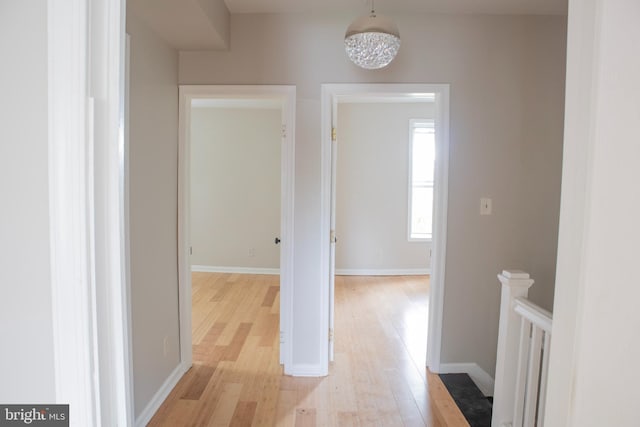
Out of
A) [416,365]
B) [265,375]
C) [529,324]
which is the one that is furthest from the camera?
[416,365]

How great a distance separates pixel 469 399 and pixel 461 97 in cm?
209

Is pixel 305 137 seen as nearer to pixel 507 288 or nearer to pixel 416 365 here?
pixel 507 288

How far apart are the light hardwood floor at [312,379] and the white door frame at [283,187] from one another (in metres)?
0.26

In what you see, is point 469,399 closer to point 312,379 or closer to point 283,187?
point 312,379

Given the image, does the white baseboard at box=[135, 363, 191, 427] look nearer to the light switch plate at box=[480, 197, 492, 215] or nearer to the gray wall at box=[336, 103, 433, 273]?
the light switch plate at box=[480, 197, 492, 215]

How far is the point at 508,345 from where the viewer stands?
1.73 meters

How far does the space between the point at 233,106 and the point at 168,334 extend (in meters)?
3.70

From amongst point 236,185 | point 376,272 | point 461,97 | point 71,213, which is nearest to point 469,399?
point 461,97

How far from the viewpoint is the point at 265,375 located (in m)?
2.66

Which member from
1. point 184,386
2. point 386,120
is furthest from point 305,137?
point 386,120

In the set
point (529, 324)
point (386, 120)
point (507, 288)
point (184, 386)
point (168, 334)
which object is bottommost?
point (184, 386)

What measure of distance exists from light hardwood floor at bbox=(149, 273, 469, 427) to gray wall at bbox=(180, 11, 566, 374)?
0.33m

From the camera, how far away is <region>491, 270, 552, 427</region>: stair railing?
1.55 metres

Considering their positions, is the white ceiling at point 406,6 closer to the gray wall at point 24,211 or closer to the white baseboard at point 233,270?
the gray wall at point 24,211
